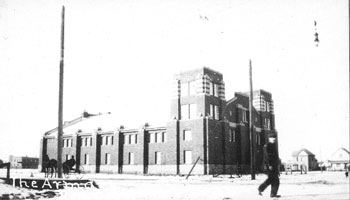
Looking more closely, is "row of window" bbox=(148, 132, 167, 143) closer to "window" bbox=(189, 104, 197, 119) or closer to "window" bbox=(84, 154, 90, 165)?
"window" bbox=(189, 104, 197, 119)

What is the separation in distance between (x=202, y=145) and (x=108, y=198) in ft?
79.9

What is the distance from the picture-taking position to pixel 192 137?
36.7 m

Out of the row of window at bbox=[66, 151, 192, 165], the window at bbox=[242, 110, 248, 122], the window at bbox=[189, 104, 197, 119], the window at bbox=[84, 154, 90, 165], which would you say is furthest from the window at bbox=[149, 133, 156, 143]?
the window at bbox=[84, 154, 90, 165]

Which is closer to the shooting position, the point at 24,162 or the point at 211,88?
the point at 211,88

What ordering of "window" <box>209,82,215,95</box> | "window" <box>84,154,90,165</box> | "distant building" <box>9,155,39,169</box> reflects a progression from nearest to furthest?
"window" <box>209,82,215,95</box> < "window" <box>84,154,90,165</box> < "distant building" <box>9,155,39,169</box>

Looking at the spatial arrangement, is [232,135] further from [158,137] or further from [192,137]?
[158,137]

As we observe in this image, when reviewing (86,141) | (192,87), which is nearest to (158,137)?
(192,87)

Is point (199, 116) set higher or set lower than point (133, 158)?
higher

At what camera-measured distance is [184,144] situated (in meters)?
37.3

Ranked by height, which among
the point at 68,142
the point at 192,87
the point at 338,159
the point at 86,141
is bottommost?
the point at 338,159

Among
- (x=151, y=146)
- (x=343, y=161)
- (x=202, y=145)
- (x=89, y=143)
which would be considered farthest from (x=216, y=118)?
(x=343, y=161)

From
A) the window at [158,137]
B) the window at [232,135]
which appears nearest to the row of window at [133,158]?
the window at [158,137]

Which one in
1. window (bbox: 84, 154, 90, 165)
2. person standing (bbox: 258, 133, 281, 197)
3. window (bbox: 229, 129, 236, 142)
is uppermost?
window (bbox: 229, 129, 236, 142)

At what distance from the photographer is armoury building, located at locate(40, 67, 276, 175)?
36.5 m
